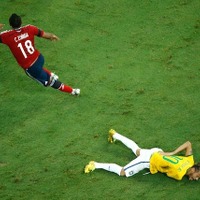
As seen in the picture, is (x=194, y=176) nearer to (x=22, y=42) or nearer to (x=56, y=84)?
(x=56, y=84)

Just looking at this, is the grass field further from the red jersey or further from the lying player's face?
the red jersey

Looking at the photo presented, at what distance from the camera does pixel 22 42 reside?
272 inches

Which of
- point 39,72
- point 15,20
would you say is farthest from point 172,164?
point 15,20

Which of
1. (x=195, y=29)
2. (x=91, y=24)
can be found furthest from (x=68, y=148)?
(x=195, y=29)

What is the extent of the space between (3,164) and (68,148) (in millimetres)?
1112

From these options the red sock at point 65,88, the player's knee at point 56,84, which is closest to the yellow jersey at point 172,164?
the red sock at point 65,88

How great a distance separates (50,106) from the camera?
24.8 feet

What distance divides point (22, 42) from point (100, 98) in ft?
5.93

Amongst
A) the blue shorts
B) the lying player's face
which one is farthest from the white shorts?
the blue shorts

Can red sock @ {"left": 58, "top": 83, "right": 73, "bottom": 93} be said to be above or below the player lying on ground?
above

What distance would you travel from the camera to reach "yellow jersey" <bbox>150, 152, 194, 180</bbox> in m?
6.15

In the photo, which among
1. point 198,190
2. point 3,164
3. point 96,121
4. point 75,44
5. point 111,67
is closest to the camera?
point 198,190

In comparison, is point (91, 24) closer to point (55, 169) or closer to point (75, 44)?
point (75, 44)

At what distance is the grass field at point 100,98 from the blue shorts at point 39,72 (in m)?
0.57
